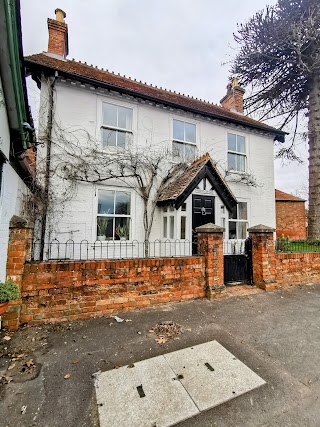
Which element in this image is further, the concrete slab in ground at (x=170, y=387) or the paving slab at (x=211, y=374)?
the paving slab at (x=211, y=374)

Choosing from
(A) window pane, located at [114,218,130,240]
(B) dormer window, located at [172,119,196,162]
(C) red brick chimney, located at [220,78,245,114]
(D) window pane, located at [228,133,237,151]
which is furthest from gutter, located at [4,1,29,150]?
(C) red brick chimney, located at [220,78,245,114]

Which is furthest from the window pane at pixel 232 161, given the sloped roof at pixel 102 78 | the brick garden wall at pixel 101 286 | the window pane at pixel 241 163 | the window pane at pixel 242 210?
the brick garden wall at pixel 101 286

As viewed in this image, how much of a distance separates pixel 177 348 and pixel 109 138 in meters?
7.04

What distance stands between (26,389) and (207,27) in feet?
39.2

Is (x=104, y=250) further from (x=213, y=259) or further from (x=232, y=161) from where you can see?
(x=232, y=161)

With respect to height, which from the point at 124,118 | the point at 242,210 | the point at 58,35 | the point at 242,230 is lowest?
the point at 242,230

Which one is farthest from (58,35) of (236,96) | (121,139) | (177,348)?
(177,348)

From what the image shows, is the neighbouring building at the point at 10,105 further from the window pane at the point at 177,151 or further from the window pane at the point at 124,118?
the window pane at the point at 177,151

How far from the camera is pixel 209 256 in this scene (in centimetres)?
491

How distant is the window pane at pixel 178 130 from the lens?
28.6 ft

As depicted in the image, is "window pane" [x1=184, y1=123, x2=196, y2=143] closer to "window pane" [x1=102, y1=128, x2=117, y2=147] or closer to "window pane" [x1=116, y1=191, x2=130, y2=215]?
"window pane" [x1=102, y1=128, x2=117, y2=147]

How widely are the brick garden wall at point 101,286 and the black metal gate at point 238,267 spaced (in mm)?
1303

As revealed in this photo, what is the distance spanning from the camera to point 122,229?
24.9 feet

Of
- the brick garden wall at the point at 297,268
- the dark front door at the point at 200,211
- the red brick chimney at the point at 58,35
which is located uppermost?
the red brick chimney at the point at 58,35
